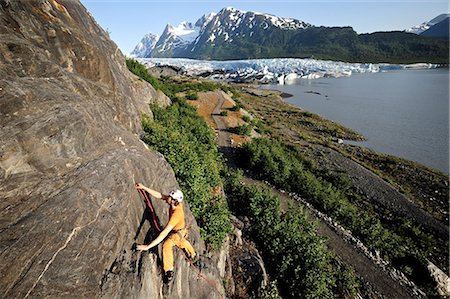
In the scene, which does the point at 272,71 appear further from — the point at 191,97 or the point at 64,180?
the point at 64,180

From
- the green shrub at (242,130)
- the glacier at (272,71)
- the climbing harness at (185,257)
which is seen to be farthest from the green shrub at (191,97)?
the glacier at (272,71)

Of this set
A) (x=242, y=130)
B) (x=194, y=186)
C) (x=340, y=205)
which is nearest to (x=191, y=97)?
(x=242, y=130)

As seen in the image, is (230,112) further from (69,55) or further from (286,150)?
(69,55)

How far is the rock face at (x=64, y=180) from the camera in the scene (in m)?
5.15

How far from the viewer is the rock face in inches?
203

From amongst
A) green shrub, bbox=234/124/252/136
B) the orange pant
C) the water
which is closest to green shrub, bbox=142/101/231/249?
the orange pant

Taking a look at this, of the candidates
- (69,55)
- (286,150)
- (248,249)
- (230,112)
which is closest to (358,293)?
(248,249)

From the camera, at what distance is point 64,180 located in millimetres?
6270

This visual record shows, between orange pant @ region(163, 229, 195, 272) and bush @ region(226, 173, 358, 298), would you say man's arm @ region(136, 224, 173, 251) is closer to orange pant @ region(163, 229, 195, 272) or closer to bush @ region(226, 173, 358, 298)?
orange pant @ region(163, 229, 195, 272)

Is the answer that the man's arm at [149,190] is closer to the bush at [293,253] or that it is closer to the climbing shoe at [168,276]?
the climbing shoe at [168,276]

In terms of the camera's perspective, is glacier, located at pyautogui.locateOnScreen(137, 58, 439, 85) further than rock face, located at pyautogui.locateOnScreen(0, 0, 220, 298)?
Yes

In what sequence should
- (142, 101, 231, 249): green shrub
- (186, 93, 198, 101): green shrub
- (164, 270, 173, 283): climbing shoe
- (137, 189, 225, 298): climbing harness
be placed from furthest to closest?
A: 1. (186, 93, 198, 101): green shrub
2. (142, 101, 231, 249): green shrub
3. (137, 189, 225, 298): climbing harness
4. (164, 270, 173, 283): climbing shoe

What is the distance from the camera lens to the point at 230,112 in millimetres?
39250

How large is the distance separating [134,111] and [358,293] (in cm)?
1507
